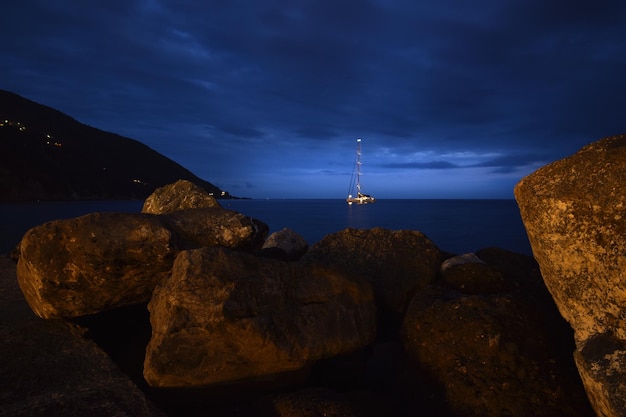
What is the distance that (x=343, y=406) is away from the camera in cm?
313

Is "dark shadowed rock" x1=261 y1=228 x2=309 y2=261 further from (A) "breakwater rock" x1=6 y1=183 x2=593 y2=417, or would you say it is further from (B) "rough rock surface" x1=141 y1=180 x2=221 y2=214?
(A) "breakwater rock" x1=6 y1=183 x2=593 y2=417

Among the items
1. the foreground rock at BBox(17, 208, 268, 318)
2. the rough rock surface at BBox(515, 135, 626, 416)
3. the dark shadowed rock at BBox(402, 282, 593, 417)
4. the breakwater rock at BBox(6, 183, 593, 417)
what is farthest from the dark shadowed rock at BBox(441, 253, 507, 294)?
the foreground rock at BBox(17, 208, 268, 318)

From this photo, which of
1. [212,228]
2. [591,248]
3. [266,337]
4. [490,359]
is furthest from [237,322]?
[591,248]

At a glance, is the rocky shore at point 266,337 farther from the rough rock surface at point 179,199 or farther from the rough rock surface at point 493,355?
the rough rock surface at point 179,199

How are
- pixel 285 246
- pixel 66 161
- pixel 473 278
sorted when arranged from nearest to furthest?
pixel 473 278 < pixel 285 246 < pixel 66 161

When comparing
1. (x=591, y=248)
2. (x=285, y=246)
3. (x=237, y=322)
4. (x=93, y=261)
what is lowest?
(x=237, y=322)

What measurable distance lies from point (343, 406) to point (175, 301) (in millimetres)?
2009

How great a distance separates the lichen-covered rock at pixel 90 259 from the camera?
450cm

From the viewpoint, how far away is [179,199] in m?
8.78

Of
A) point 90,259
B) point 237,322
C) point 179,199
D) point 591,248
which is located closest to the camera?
point 591,248

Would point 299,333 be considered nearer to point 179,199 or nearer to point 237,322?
point 237,322

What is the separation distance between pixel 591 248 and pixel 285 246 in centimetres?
577

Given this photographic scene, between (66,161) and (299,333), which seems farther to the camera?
(66,161)

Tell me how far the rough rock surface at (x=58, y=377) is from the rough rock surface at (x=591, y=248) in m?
3.60
